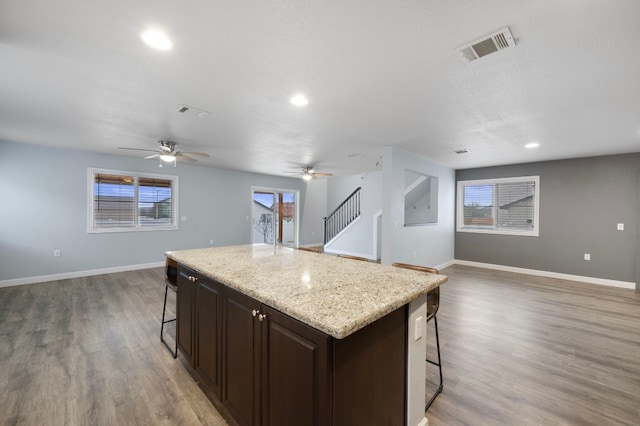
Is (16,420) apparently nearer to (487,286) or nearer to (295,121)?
(295,121)

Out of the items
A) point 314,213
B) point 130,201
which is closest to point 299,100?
point 130,201

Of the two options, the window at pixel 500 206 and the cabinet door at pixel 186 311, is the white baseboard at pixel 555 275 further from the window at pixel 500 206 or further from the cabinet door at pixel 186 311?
the cabinet door at pixel 186 311

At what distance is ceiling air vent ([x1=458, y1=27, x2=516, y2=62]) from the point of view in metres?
1.65

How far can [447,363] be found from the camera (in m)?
2.40

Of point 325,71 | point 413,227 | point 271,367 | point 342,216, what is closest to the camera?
point 271,367

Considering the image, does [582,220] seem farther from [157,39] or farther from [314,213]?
[157,39]

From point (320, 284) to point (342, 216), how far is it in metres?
7.52

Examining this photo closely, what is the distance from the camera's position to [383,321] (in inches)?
51.9

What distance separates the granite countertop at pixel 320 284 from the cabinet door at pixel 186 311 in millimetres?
149

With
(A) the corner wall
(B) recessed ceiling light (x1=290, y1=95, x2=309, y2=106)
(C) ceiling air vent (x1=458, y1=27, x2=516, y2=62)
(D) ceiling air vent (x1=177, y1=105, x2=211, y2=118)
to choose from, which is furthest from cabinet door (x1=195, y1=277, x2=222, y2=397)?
(A) the corner wall

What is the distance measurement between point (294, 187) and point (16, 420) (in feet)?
25.3

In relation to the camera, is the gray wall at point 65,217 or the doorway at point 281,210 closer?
the gray wall at point 65,217

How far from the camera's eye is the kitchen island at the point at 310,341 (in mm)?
1089

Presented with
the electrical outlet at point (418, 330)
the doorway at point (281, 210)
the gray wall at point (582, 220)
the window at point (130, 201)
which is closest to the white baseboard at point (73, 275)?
the window at point (130, 201)
